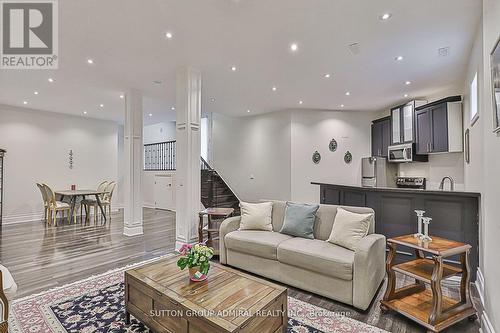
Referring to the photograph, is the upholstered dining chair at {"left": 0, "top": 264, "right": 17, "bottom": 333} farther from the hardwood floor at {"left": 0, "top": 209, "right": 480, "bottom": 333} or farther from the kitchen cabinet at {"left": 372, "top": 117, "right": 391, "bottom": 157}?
the kitchen cabinet at {"left": 372, "top": 117, "right": 391, "bottom": 157}

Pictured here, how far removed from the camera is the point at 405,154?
→ 5992mm

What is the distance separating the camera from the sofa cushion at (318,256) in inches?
99.0

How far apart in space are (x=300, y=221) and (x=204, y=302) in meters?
1.80

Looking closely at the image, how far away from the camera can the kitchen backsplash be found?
5191 millimetres

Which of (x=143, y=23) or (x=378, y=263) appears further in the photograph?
(x=143, y=23)

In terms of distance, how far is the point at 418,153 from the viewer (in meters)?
5.71

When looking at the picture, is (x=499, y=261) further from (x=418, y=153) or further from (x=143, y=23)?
(x=418, y=153)

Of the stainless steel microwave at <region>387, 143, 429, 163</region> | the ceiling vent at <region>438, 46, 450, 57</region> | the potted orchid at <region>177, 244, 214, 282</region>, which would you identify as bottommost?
the potted orchid at <region>177, 244, 214, 282</region>

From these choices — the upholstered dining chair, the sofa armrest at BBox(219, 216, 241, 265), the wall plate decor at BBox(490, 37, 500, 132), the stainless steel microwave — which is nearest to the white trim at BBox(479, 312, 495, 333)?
the wall plate decor at BBox(490, 37, 500, 132)

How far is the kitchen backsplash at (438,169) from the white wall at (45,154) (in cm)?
910

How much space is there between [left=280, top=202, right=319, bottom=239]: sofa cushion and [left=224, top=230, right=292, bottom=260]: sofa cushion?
11cm

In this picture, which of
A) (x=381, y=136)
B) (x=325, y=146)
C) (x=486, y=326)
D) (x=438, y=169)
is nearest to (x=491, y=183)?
(x=486, y=326)

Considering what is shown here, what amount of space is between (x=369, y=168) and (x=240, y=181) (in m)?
3.96

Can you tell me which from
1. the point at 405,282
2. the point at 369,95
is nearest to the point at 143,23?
the point at 405,282
